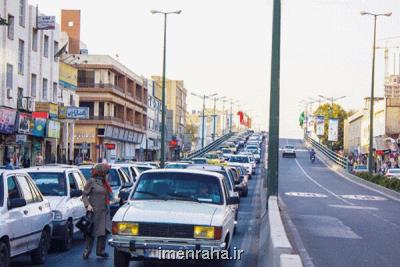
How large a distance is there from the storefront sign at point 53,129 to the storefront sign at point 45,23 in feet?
21.0

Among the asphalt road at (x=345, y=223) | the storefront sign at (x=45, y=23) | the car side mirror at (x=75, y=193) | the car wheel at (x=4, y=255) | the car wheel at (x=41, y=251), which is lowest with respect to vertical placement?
the asphalt road at (x=345, y=223)

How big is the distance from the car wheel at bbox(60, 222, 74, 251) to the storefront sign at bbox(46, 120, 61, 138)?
122ft

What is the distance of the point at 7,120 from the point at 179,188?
33.0 m

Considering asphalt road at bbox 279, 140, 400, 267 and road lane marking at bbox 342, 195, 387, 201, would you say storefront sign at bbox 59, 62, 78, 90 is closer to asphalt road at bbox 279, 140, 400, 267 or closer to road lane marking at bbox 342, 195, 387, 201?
asphalt road at bbox 279, 140, 400, 267

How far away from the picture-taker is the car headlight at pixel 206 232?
35.9ft

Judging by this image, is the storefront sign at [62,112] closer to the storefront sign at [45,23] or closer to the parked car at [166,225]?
the storefront sign at [45,23]

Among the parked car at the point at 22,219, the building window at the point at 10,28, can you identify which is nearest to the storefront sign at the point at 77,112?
the building window at the point at 10,28

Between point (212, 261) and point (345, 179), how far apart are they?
1744 inches

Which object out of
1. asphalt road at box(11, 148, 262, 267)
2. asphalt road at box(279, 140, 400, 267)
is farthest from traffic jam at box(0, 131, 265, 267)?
asphalt road at box(279, 140, 400, 267)

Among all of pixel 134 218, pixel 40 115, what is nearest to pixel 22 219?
pixel 134 218

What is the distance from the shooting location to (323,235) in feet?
57.6

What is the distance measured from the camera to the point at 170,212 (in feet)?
36.9

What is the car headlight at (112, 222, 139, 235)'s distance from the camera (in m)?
11.0

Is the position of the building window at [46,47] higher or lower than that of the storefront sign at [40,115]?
higher
